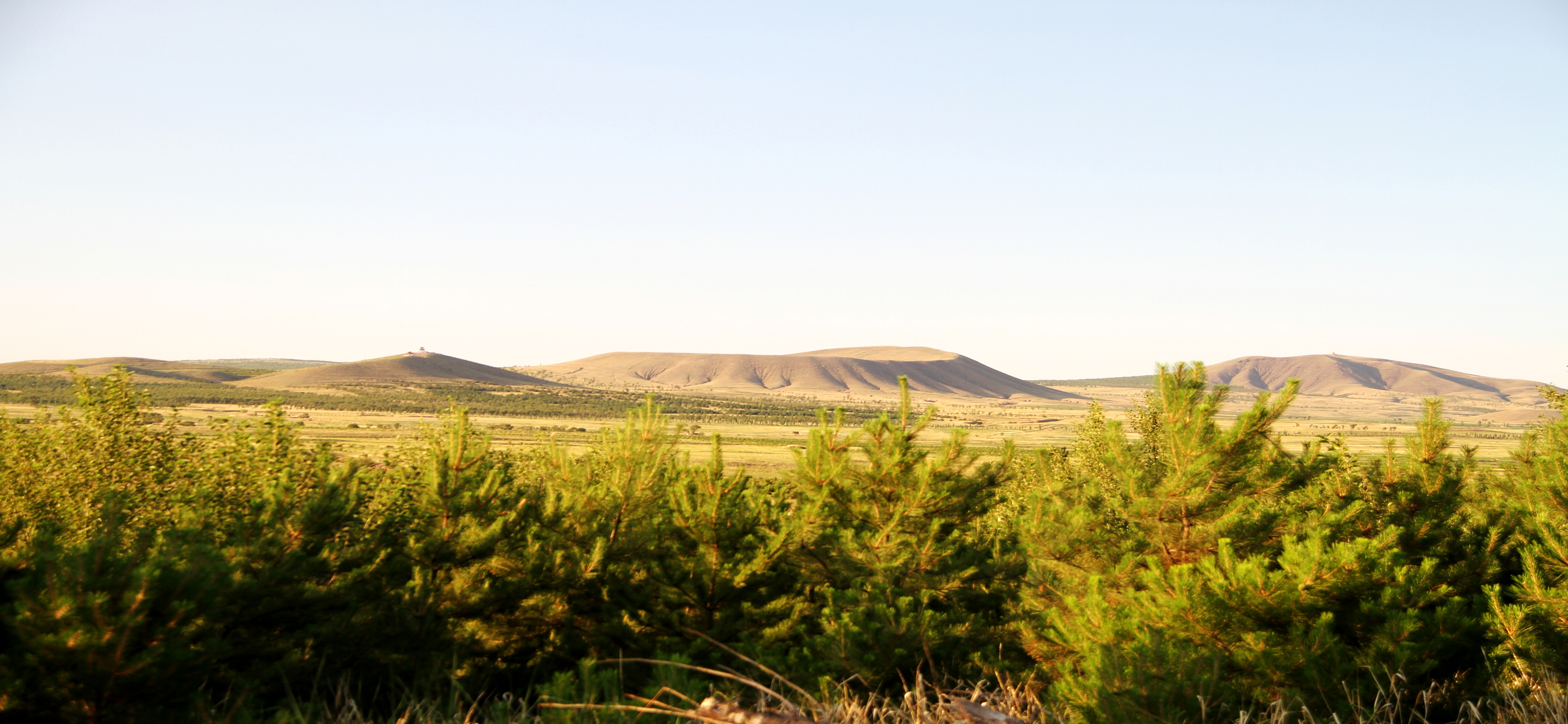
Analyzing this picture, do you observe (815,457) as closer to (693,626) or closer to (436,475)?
(693,626)

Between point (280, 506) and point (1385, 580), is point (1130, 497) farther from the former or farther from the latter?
point (280, 506)

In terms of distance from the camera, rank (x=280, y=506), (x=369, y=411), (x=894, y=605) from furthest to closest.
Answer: (x=369, y=411)
(x=894, y=605)
(x=280, y=506)

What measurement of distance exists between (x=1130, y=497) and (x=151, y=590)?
12881mm

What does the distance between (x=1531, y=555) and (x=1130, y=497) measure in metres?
6.35

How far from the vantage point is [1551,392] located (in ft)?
97.3

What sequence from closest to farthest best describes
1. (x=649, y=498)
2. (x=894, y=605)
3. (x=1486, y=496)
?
(x=894, y=605) < (x=649, y=498) < (x=1486, y=496)

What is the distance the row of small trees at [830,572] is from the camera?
9328 millimetres

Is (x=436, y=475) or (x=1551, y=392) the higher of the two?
(x=1551, y=392)

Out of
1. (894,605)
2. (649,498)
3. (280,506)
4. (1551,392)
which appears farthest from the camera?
(1551,392)

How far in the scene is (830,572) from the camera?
60.0ft

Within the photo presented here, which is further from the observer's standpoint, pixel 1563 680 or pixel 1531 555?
pixel 1531 555

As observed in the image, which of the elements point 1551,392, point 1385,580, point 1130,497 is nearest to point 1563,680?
point 1385,580

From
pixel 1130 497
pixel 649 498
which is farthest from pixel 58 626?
pixel 1130 497

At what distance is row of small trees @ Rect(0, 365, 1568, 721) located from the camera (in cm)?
933
